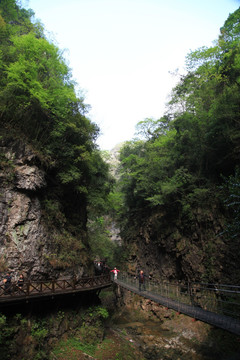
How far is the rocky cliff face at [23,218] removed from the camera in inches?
456

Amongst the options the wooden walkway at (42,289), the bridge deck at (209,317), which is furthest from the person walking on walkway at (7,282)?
the bridge deck at (209,317)

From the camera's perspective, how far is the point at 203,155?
16.5 meters

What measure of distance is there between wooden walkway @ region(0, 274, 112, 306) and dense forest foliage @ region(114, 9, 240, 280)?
7654 millimetres

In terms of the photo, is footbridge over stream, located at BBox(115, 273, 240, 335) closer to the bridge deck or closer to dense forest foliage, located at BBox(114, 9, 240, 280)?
the bridge deck

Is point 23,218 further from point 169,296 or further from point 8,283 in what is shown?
point 169,296

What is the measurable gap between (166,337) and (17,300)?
34.6ft

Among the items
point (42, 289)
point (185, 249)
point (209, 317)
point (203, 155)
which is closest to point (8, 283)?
point (42, 289)

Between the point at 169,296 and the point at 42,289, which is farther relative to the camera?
the point at 42,289

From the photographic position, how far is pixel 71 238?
15.0 m

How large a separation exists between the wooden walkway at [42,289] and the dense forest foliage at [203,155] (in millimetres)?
7654

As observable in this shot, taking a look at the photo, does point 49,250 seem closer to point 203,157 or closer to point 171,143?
point 203,157

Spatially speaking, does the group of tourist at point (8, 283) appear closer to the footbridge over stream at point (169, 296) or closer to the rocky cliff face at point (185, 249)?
the footbridge over stream at point (169, 296)

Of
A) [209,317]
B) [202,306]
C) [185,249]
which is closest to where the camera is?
[209,317]

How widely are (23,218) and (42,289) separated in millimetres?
4176
